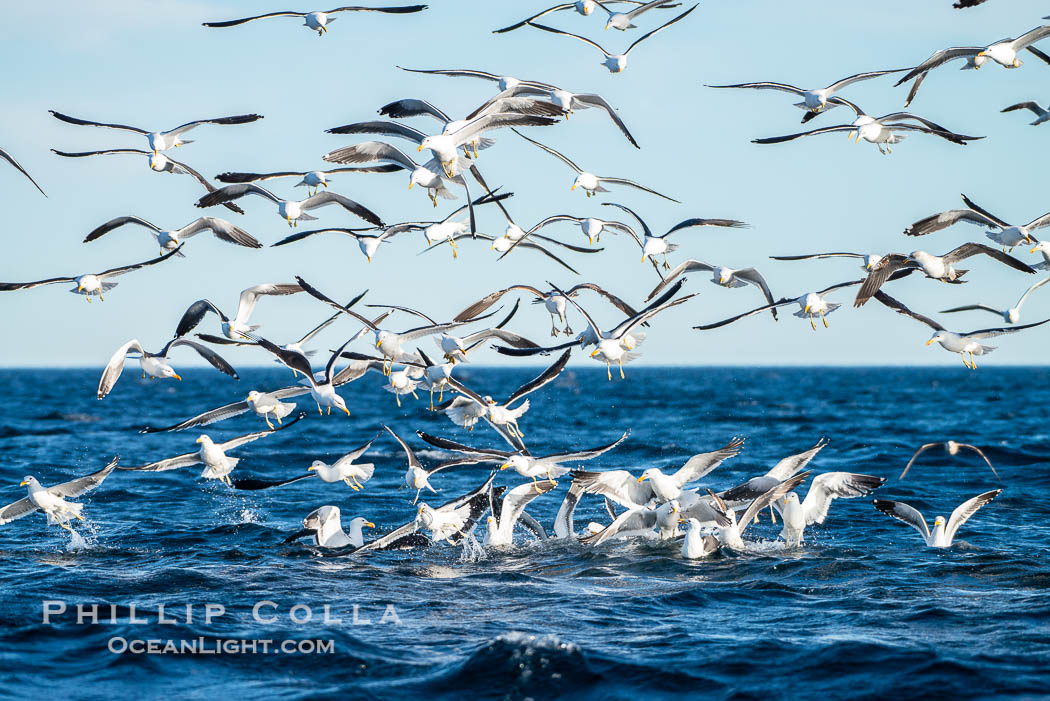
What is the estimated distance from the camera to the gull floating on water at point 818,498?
15.1 m

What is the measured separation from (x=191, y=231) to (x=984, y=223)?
11.0 meters

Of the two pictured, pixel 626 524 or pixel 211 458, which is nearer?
pixel 211 458

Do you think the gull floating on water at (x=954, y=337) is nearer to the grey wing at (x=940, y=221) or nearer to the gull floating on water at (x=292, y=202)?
the grey wing at (x=940, y=221)

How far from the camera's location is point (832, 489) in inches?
604

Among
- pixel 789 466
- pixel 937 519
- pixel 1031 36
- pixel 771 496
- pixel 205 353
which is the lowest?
pixel 937 519

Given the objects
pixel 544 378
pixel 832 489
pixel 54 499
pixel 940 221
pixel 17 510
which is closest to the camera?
pixel 940 221

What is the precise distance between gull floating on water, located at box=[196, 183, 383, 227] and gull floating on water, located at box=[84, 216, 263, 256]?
2.13 feet

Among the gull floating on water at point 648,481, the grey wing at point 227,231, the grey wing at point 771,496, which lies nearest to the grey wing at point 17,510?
the grey wing at point 227,231

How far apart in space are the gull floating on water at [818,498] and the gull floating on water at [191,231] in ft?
28.5

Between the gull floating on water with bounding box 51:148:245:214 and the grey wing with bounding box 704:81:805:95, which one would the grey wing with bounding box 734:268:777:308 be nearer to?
the grey wing with bounding box 704:81:805:95

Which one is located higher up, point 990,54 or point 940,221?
point 990,54

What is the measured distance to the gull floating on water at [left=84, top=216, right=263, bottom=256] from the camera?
49.5ft

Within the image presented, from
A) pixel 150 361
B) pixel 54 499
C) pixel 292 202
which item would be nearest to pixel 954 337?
pixel 292 202

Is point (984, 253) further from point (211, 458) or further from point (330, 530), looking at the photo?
point (211, 458)
